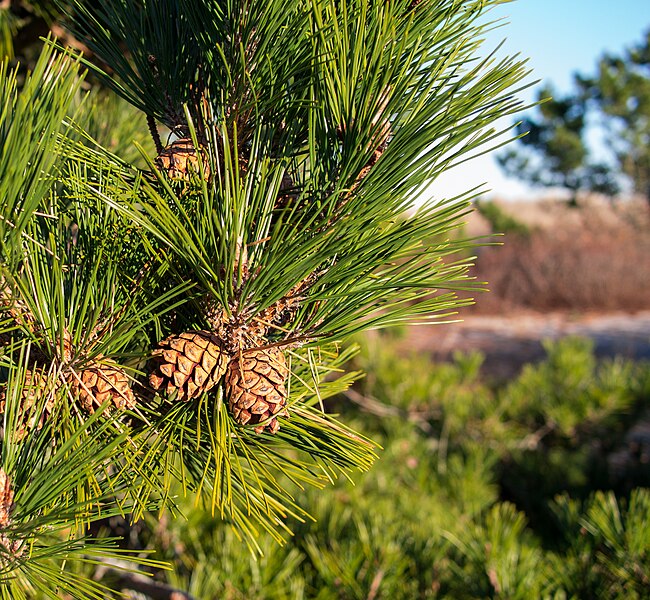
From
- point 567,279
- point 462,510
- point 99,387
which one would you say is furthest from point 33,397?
point 567,279

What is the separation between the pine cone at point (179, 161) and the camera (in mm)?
502

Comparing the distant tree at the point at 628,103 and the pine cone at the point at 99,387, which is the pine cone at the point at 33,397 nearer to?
the pine cone at the point at 99,387

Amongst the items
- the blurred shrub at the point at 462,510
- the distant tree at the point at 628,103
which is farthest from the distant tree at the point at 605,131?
the blurred shrub at the point at 462,510

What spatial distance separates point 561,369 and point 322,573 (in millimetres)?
1470

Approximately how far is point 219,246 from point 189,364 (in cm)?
9

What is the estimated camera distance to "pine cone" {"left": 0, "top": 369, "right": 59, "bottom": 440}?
458 millimetres

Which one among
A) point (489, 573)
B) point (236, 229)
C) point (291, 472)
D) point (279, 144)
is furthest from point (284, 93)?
point (489, 573)

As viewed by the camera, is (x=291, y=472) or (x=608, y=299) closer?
(x=291, y=472)

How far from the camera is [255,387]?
1.54ft

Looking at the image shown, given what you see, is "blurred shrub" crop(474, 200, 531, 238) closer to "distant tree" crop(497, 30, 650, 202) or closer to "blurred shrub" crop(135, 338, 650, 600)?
"distant tree" crop(497, 30, 650, 202)

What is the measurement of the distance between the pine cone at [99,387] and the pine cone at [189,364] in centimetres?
3

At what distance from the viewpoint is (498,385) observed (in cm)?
274

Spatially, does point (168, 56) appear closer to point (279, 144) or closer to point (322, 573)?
point (279, 144)

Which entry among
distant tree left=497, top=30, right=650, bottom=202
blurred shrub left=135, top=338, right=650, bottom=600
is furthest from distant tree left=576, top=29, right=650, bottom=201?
blurred shrub left=135, top=338, right=650, bottom=600
